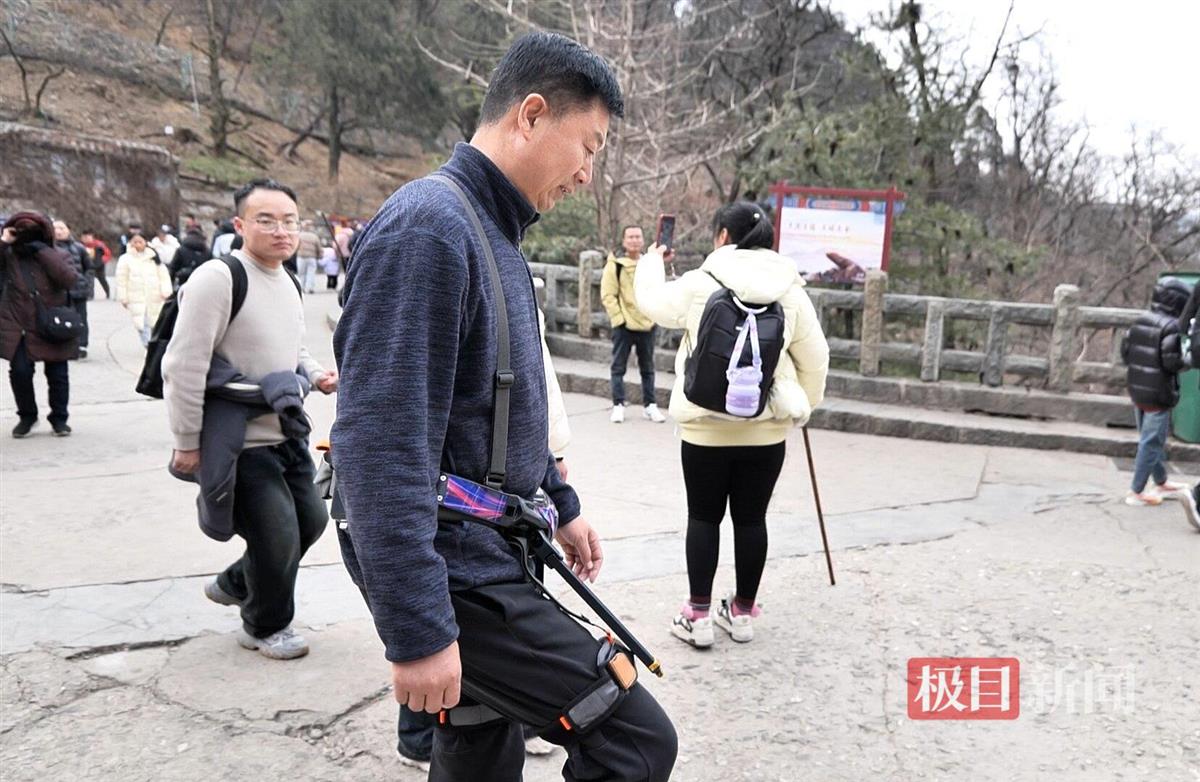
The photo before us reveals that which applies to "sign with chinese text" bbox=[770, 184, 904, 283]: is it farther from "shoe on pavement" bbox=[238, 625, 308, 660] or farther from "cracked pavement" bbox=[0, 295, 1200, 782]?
"shoe on pavement" bbox=[238, 625, 308, 660]

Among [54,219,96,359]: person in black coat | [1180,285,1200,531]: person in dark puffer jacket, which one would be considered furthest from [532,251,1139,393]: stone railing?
[54,219,96,359]: person in black coat

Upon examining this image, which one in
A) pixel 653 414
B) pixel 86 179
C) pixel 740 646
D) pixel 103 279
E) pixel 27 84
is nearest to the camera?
pixel 740 646

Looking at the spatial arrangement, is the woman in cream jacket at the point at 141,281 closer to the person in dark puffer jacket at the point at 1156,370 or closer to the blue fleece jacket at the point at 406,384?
the person in dark puffer jacket at the point at 1156,370

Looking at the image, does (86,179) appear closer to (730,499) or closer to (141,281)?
(141,281)

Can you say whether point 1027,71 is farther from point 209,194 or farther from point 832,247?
point 209,194

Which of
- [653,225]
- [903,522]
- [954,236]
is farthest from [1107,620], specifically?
[653,225]

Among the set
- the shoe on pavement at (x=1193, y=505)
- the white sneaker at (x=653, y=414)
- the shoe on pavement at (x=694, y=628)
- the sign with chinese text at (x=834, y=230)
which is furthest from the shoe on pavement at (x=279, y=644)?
the sign with chinese text at (x=834, y=230)

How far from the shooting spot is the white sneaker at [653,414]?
27.5ft

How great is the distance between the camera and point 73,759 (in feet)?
8.96

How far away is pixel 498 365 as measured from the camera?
1.59 m

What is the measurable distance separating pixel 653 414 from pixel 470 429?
6.82 metres

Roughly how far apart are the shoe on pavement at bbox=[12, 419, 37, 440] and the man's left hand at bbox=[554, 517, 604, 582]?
6502 mm

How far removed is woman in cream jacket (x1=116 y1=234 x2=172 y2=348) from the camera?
35.1 ft

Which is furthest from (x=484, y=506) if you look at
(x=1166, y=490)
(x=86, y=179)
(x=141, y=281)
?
(x=86, y=179)
